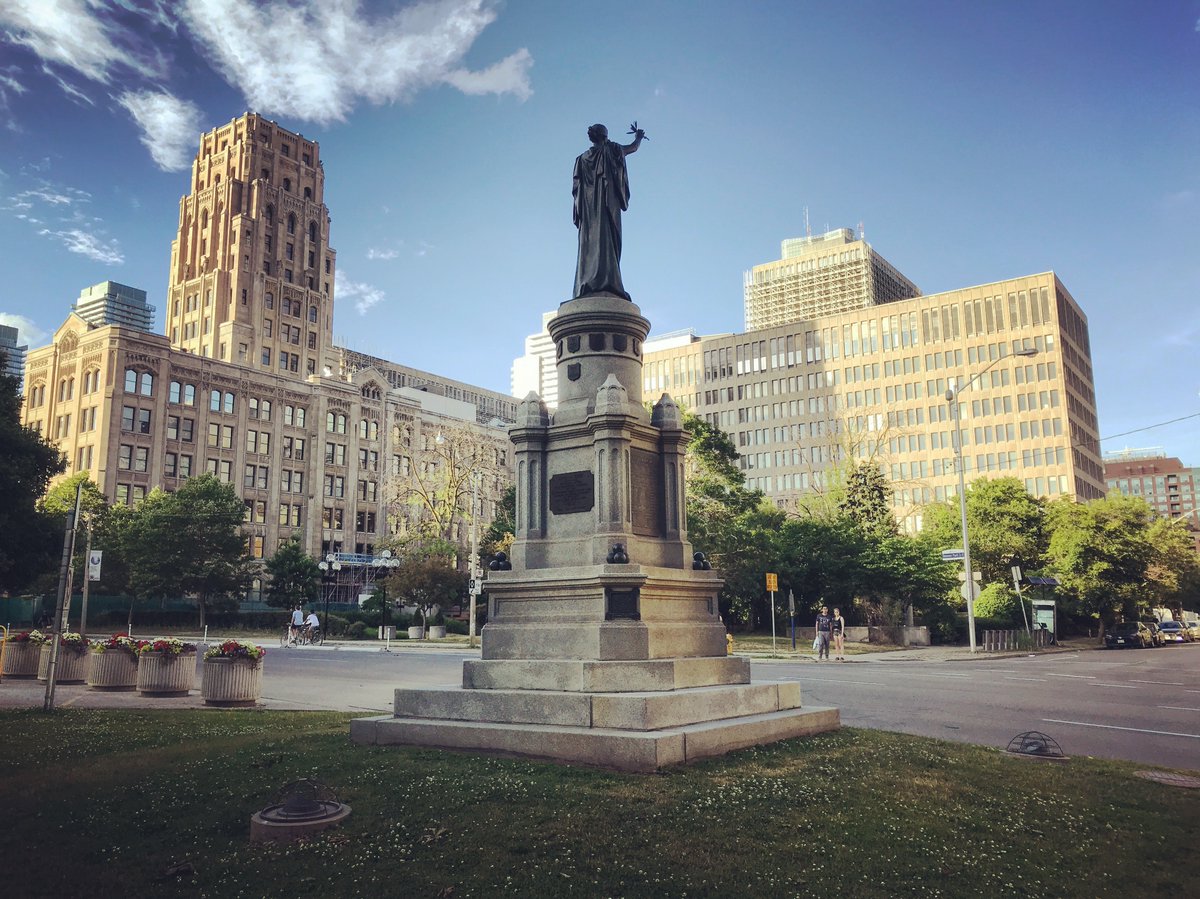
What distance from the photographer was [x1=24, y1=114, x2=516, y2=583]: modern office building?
228ft

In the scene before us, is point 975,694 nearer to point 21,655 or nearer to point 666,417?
point 666,417

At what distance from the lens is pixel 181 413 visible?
240ft

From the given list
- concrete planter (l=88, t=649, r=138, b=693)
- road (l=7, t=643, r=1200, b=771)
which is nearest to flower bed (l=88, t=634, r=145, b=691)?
concrete planter (l=88, t=649, r=138, b=693)

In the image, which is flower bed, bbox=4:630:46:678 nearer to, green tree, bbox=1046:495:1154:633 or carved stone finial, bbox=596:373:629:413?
carved stone finial, bbox=596:373:629:413

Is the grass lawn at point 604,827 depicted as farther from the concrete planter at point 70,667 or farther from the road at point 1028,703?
the concrete planter at point 70,667

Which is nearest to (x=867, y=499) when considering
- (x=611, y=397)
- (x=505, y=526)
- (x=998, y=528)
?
(x=998, y=528)

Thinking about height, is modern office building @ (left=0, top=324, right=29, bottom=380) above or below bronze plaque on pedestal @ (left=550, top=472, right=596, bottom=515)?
above

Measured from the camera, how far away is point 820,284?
15025 centimetres

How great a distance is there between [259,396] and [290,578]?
24.0 metres

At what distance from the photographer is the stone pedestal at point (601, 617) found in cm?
882

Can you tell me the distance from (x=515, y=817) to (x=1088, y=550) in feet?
174

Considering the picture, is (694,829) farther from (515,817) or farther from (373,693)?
(373,693)

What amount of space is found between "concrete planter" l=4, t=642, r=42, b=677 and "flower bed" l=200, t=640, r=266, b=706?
8483 mm

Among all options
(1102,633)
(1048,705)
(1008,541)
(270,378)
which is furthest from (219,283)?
(1048,705)
